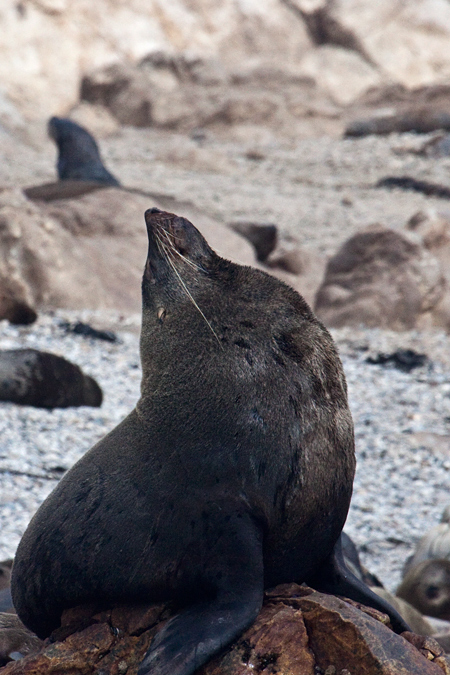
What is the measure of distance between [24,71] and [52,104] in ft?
4.85

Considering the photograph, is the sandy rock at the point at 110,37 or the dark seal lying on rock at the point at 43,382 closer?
the dark seal lying on rock at the point at 43,382

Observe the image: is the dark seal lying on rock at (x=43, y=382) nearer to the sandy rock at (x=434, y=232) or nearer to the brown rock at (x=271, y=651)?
the brown rock at (x=271, y=651)

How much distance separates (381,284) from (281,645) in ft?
31.1

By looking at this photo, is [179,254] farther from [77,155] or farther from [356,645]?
[77,155]

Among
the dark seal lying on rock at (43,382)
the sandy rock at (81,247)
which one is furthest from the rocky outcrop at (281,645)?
the sandy rock at (81,247)

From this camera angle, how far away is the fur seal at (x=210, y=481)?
104 inches

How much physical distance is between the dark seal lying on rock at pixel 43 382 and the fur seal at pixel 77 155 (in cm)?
942

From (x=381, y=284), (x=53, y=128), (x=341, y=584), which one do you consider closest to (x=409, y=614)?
(x=341, y=584)

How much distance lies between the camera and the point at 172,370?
304 centimetres

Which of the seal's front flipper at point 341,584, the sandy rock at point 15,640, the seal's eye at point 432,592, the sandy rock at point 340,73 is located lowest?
the sandy rock at point 15,640

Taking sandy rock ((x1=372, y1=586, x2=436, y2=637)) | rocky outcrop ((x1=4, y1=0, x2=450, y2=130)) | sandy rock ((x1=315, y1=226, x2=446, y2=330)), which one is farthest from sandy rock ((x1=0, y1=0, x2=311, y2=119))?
sandy rock ((x1=372, y1=586, x2=436, y2=637))

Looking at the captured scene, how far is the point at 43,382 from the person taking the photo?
7.16m

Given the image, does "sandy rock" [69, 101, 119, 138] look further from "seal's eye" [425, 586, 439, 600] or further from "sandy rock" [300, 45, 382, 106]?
"seal's eye" [425, 586, 439, 600]

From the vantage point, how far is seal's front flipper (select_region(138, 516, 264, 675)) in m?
2.39
